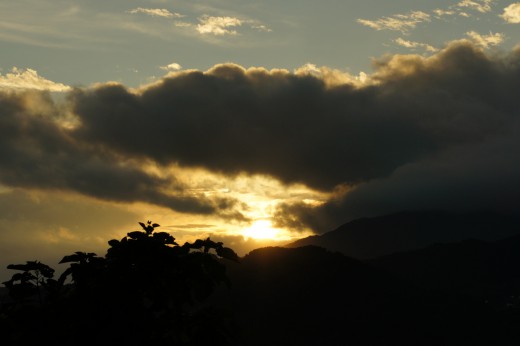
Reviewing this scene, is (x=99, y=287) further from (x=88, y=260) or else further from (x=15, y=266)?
(x=15, y=266)

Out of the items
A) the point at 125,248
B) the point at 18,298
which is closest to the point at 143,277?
the point at 125,248

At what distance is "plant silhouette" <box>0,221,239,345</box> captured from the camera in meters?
13.7

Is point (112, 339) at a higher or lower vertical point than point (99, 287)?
lower

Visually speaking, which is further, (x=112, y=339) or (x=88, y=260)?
(x=88, y=260)

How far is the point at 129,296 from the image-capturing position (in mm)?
14023

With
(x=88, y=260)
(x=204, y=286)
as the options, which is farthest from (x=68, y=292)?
(x=204, y=286)

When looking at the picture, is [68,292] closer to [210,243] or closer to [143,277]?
[143,277]

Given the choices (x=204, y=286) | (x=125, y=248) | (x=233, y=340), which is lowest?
(x=233, y=340)

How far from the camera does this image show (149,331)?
44.6 ft

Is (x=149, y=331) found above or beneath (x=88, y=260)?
beneath

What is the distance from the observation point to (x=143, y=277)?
46.5 feet

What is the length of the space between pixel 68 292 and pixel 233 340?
3.64m

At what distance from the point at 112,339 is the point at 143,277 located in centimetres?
135

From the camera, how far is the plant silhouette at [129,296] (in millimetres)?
13703
